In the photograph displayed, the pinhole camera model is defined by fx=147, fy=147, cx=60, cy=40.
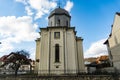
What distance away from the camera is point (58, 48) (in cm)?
2800

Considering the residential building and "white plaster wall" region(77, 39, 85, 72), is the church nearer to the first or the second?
"white plaster wall" region(77, 39, 85, 72)

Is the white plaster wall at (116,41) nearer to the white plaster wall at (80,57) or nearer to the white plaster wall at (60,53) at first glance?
the white plaster wall at (80,57)

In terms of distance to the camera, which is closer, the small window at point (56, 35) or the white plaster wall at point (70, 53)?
the white plaster wall at point (70, 53)

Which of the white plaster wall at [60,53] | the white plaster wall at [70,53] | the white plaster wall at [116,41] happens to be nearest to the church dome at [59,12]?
the white plaster wall at [60,53]

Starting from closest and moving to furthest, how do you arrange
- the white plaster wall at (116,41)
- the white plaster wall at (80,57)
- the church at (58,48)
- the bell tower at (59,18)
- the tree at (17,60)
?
the white plaster wall at (116,41) < the church at (58,48) < the bell tower at (59,18) < the white plaster wall at (80,57) < the tree at (17,60)

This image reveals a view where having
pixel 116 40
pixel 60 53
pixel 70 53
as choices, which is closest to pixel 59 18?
pixel 60 53

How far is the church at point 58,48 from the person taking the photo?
2672 cm

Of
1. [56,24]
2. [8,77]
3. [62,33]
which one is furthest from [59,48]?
[8,77]

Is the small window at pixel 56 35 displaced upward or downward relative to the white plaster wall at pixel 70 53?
upward

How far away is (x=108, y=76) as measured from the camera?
1864 centimetres

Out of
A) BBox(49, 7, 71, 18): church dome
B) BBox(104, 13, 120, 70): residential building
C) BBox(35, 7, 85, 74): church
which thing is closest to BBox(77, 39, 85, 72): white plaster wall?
BBox(35, 7, 85, 74): church

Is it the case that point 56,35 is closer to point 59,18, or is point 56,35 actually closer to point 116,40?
point 59,18

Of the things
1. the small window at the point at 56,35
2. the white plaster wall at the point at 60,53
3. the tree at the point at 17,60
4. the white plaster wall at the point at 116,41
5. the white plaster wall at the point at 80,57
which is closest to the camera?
the white plaster wall at the point at 116,41

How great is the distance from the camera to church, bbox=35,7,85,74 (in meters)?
26.7
